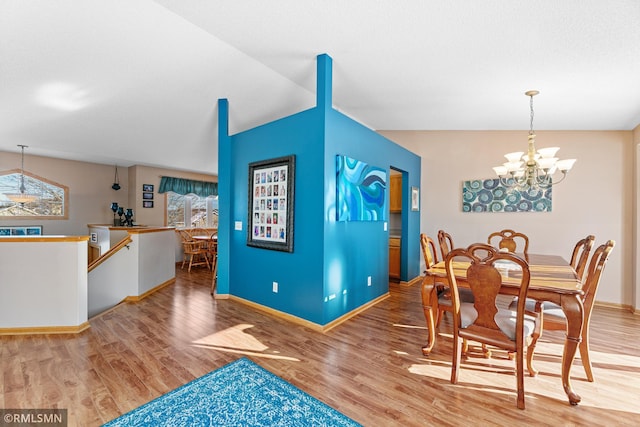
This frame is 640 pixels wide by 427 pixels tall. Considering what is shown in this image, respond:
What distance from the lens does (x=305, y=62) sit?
2996 mm

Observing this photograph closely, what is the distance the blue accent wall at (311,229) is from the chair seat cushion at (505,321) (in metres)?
1.33

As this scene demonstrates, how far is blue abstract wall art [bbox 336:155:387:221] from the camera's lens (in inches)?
123

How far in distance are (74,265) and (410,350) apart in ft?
11.3

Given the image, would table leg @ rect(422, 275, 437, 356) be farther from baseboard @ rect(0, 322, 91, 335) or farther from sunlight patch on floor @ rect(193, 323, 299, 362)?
baseboard @ rect(0, 322, 91, 335)

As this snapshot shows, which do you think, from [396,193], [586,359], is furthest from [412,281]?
[586,359]

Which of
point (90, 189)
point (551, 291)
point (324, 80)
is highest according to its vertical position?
point (324, 80)

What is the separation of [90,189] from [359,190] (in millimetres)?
6405

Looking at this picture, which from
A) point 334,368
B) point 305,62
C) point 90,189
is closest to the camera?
point 334,368

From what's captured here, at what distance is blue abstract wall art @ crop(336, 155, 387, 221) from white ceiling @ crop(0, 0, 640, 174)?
3.33 feet

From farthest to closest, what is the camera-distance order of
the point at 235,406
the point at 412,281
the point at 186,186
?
the point at 186,186 → the point at 412,281 → the point at 235,406

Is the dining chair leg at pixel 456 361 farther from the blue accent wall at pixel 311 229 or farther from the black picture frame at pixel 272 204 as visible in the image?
the black picture frame at pixel 272 204

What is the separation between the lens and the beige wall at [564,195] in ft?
13.1

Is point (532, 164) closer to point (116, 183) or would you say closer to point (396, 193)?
point (396, 193)

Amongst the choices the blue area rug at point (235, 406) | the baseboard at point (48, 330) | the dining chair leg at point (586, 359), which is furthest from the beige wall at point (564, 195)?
the baseboard at point (48, 330)
